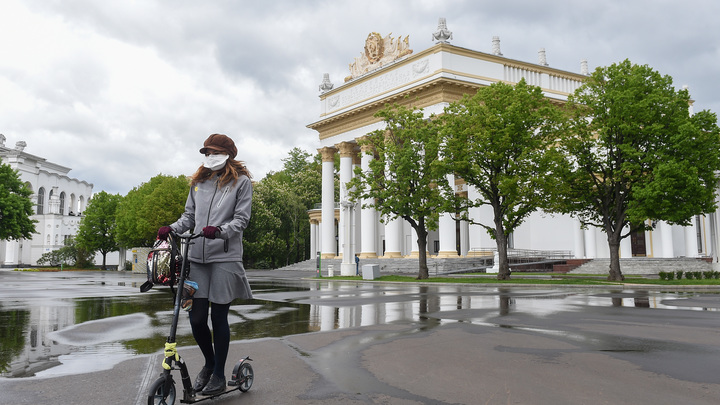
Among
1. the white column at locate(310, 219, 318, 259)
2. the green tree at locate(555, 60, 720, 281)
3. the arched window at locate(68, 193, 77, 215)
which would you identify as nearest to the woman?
the green tree at locate(555, 60, 720, 281)

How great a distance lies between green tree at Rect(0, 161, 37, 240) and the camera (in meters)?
52.0

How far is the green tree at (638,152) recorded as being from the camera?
24531 mm

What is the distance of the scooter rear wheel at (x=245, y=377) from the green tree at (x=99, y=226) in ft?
263

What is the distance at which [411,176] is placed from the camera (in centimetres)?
3061

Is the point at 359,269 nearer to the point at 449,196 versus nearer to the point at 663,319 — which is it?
the point at 449,196

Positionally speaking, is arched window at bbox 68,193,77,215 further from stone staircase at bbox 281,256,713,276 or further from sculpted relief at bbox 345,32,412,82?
stone staircase at bbox 281,256,713,276

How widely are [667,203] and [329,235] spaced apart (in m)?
30.6

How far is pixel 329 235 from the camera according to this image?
163 ft

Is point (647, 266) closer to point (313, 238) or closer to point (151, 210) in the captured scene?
point (313, 238)

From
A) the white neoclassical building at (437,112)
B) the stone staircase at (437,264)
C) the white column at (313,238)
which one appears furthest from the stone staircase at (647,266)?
the white column at (313,238)

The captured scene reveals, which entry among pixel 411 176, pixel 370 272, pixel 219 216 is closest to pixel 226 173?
pixel 219 216

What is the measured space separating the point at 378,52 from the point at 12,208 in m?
38.1

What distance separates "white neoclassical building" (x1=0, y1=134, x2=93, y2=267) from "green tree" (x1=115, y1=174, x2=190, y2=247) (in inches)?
1009

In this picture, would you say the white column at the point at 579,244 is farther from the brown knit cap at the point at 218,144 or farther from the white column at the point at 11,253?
the white column at the point at 11,253
